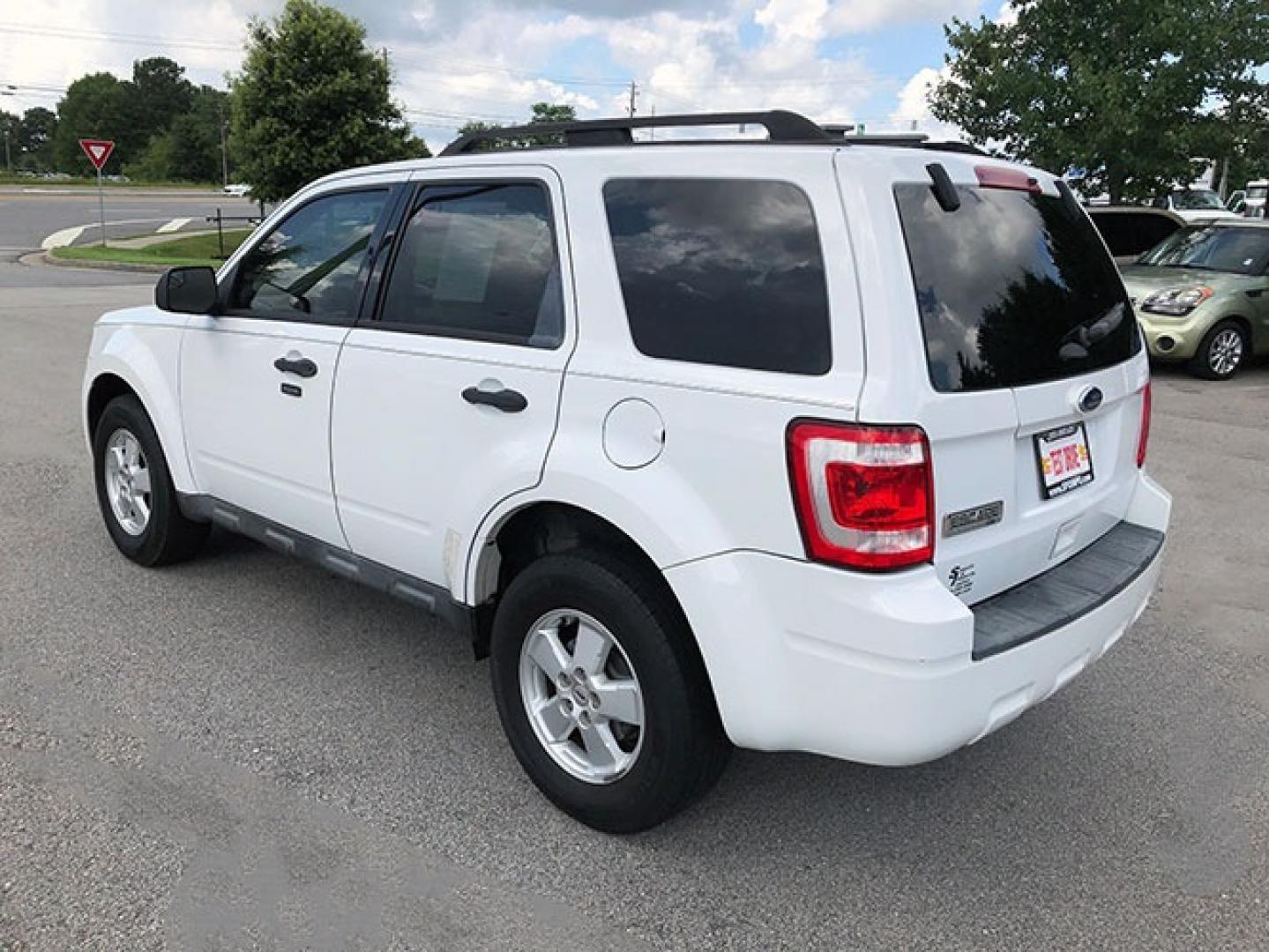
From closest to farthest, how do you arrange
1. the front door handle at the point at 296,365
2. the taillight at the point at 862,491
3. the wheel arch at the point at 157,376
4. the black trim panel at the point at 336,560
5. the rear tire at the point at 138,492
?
the taillight at the point at 862,491 < the black trim panel at the point at 336,560 < the front door handle at the point at 296,365 < the wheel arch at the point at 157,376 < the rear tire at the point at 138,492

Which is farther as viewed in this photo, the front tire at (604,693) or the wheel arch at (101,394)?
the wheel arch at (101,394)

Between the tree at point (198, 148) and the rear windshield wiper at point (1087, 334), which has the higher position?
the tree at point (198, 148)

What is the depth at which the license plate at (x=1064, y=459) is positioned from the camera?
2.73 meters

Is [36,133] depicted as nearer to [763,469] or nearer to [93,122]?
[93,122]

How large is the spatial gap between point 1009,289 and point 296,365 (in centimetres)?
236

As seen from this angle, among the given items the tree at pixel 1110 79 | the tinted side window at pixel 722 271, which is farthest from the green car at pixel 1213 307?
the tinted side window at pixel 722 271

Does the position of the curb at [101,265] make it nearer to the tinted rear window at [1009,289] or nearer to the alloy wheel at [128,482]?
the alloy wheel at [128,482]

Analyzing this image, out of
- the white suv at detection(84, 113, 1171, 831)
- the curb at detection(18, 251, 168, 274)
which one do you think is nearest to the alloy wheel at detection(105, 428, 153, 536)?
the white suv at detection(84, 113, 1171, 831)

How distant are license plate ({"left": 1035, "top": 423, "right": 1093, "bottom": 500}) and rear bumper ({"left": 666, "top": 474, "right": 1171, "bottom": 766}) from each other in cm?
42

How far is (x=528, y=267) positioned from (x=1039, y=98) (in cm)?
1433

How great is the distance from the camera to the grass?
69.9ft

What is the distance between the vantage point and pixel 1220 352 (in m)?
10.6

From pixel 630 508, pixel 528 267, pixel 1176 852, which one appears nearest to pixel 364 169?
pixel 528 267

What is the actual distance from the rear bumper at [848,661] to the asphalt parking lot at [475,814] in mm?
534
